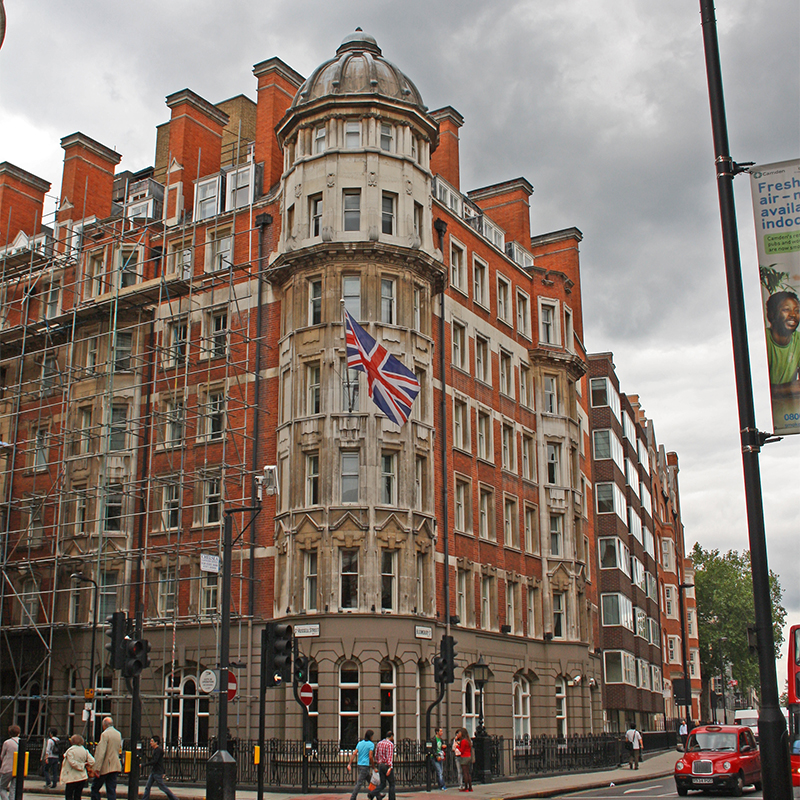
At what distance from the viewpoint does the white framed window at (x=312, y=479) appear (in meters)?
33.7

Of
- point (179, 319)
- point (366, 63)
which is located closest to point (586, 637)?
point (179, 319)

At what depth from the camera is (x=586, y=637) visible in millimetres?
45406

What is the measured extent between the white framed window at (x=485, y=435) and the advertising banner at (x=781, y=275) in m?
31.3

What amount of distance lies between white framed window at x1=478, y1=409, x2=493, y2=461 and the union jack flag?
40.4 feet

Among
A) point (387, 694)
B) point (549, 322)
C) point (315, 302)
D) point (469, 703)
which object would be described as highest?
point (549, 322)

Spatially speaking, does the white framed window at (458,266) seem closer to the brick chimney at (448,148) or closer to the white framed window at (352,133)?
the brick chimney at (448,148)

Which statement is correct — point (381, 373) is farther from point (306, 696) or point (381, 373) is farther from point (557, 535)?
point (557, 535)

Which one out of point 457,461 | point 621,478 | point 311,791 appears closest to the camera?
point 311,791

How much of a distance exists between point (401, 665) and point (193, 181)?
913 inches

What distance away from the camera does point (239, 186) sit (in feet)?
135

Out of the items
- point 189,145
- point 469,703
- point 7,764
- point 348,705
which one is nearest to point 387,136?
point 189,145

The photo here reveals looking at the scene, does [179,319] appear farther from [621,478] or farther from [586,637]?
[621,478]

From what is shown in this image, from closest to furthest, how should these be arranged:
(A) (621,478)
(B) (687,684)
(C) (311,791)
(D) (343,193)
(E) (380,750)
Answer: (E) (380,750), (C) (311,791), (D) (343,193), (B) (687,684), (A) (621,478)

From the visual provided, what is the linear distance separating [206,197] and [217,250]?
2.93m
